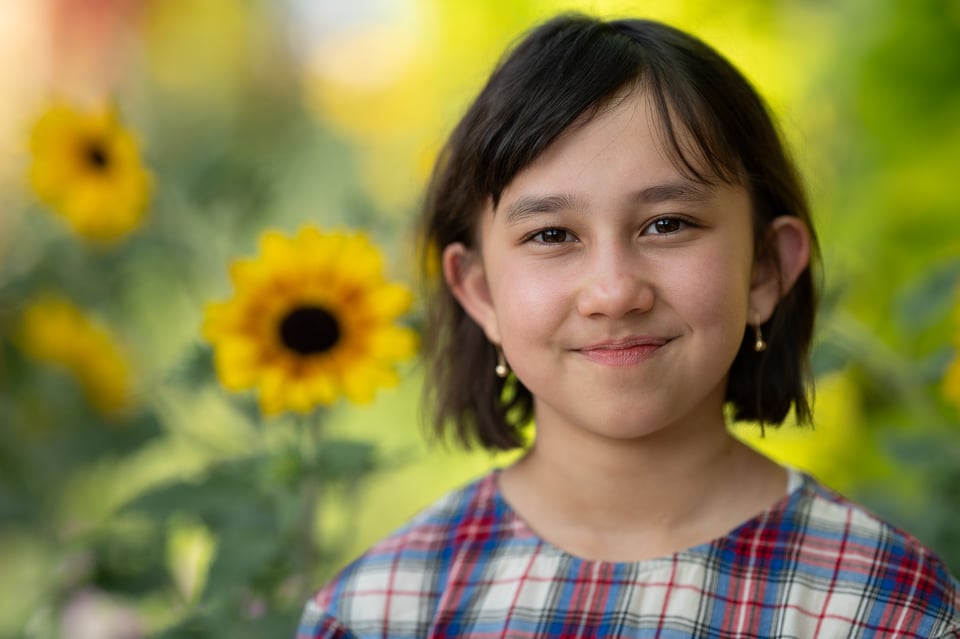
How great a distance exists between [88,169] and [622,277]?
1225mm

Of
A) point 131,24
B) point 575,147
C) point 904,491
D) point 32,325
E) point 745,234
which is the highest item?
point 131,24

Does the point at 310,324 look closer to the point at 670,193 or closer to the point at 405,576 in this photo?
the point at 405,576

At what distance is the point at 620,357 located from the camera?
1185mm

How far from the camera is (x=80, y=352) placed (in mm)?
2309

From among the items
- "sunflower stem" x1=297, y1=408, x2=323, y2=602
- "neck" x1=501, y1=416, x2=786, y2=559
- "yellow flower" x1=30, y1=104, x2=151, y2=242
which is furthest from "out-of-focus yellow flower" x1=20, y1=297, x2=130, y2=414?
"neck" x1=501, y1=416, x2=786, y2=559

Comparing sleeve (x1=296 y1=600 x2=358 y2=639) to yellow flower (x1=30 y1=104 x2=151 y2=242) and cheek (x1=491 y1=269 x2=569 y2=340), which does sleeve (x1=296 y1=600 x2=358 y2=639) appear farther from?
yellow flower (x1=30 y1=104 x2=151 y2=242)

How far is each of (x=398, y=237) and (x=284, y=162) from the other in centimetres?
346

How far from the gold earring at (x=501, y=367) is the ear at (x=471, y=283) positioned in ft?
0.10

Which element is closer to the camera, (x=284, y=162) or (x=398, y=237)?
(x=398, y=237)

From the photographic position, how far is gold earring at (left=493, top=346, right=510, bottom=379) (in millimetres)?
1375

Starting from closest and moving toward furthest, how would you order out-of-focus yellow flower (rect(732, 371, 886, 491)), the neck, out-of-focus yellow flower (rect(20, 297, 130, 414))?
the neck < out-of-focus yellow flower (rect(20, 297, 130, 414)) < out-of-focus yellow flower (rect(732, 371, 886, 491))

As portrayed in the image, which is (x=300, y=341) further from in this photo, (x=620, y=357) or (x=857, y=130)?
(x=857, y=130)

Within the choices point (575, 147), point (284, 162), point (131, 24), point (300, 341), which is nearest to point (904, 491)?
point (300, 341)

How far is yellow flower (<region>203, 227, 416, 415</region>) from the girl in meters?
0.27
